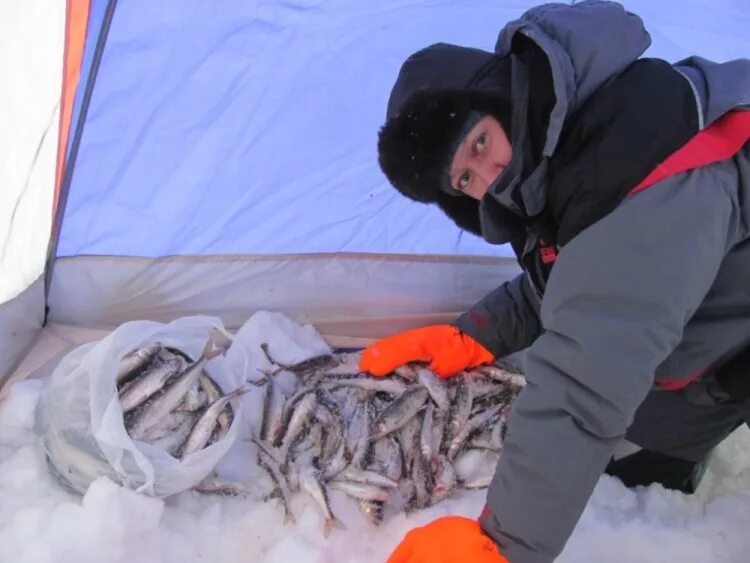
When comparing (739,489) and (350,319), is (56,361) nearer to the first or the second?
(350,319)

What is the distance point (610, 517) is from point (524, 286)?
81 cm

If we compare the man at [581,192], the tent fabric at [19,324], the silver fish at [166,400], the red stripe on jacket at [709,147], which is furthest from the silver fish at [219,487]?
the red stripe on jacket at [709,147]

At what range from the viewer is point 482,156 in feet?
5.54

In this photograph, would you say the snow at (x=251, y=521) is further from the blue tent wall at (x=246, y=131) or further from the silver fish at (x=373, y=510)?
the blue tent wall at (x=246, y=131)

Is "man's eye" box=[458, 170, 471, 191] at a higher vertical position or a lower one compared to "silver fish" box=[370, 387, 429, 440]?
higher

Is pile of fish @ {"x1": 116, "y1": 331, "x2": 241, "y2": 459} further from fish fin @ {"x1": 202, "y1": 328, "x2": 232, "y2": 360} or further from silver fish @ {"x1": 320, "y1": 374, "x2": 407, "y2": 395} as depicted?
silver fish @ {"x1": 320, "y1": 374, "x2": 407, "y2": 395}

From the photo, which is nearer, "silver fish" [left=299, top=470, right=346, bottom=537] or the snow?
the snow

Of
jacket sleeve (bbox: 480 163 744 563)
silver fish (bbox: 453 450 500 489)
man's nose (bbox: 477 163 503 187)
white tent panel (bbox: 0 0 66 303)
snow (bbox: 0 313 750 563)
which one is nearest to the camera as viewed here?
jacket sleeve (bbox: 480 163 744 563)

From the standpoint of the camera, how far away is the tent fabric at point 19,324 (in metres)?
2.67

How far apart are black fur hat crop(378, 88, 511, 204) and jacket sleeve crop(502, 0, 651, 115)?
141 millimetres

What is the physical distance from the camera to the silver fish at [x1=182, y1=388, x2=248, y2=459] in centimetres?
229

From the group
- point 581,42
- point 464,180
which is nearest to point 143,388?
point 464,180

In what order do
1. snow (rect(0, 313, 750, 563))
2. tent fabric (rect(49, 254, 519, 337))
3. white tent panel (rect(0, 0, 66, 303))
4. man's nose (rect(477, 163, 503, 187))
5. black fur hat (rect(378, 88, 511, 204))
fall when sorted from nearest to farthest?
black fur hat (rect(378, 88, 511, 204)) < man's nose (rect(477, 163, 503, 187)) < snow (rect(0, 313, 750, 563)) < white tent panel (rect(0, 0, 66, 303)) < tent fabric (rect(49, 254, 519, 337))

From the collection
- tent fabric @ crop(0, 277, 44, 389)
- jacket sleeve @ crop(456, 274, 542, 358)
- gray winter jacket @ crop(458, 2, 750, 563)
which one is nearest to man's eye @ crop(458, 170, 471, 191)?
gray winter jacket @ crop(458, 2, 750, 563)
